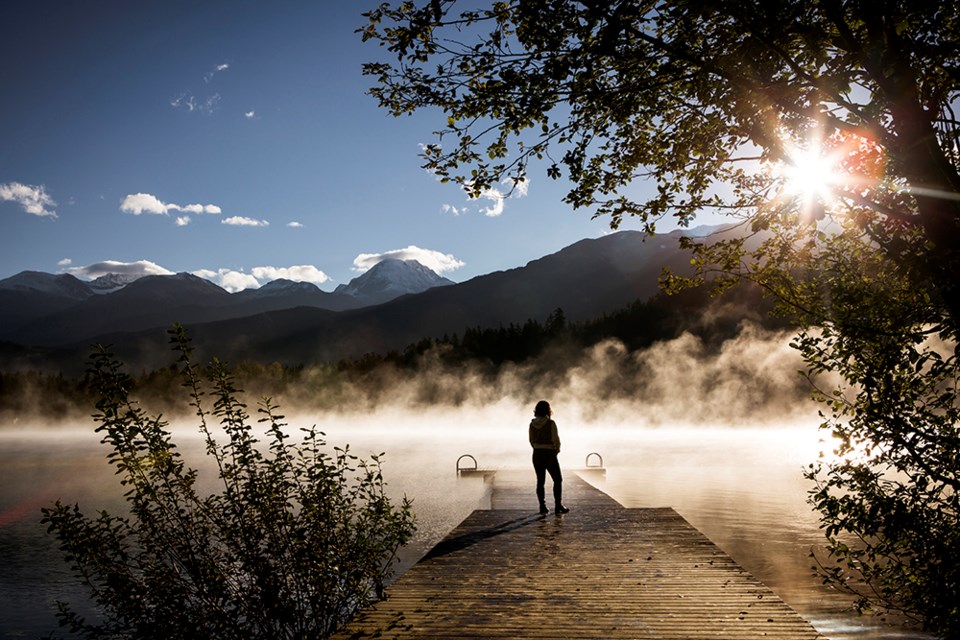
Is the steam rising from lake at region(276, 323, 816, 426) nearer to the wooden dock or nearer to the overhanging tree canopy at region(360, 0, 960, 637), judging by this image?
the wooden dock

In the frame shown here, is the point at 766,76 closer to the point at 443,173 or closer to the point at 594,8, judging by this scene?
the point at 594,8

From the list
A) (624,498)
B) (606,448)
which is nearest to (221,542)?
(624,498)

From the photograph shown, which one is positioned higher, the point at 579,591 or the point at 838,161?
the point at 838,161

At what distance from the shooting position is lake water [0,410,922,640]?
1397 cm

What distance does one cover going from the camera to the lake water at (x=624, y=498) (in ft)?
45.8

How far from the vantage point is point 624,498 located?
25.4 meters

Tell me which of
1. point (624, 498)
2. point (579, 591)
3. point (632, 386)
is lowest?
point (632, 386)

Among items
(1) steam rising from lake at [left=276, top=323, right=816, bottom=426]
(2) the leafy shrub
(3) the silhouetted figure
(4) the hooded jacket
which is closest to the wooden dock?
(2) the leafy shrub

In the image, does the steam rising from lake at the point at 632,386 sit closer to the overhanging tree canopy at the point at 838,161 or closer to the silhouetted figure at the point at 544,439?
the silhouetted figure at the point at 544,439

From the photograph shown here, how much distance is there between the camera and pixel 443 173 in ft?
21.2

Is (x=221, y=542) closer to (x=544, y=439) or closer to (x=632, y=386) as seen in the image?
(x=544, y=439)

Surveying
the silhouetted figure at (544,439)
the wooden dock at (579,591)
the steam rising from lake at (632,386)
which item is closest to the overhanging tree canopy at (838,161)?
the wooden dock at (579,591)

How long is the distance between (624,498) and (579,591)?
18.9 meters

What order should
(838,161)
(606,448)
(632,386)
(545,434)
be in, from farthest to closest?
(632,386) < (606,448) < (545,434) < (838,161)
